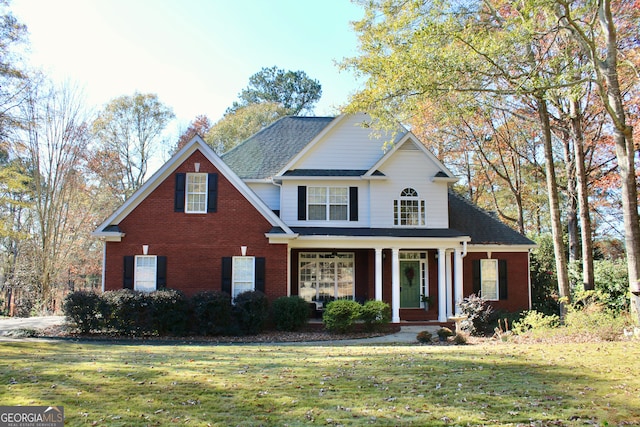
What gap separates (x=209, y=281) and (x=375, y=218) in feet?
A: 23.2

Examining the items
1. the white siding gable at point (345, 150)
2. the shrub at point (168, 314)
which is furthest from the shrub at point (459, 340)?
the white siding gable at point (345, 150)

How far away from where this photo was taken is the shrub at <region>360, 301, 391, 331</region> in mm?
16984

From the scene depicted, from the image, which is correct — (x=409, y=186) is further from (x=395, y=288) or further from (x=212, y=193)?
(x=212, y=193)

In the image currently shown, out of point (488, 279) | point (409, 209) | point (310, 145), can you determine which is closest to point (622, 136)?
point (409, 209)

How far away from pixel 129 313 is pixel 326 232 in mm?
7663

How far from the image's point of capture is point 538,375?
7965mm

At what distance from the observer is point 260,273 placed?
1775 cm

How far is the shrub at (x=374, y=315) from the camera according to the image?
1698 cm

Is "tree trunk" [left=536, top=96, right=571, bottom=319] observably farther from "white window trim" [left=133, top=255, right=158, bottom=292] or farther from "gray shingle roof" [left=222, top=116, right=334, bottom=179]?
"white window trim" [left=133, top=255, right=158, bottom=292]

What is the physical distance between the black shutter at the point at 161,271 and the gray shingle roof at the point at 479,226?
39.0 feet

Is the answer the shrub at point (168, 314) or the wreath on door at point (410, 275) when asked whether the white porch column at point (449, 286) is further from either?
the shrub at point (168, 314)

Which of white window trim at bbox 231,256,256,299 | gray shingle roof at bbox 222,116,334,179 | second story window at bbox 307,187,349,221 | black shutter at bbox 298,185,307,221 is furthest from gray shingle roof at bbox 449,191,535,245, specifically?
white window trim at bbox 231,256,256,299

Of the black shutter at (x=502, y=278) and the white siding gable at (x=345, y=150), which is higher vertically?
the white siding gable at (x=345, y=150)

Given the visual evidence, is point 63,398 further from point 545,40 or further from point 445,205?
point 545,40
